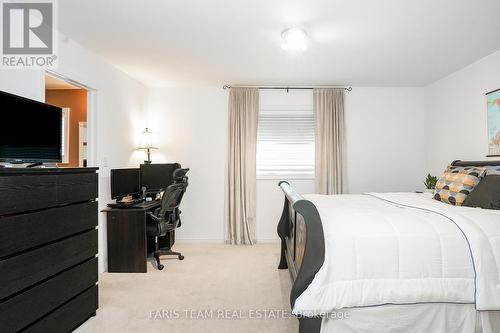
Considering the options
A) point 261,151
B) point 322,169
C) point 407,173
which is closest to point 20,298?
point 261,151

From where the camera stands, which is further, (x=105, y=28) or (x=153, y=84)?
(x=153, y=84)

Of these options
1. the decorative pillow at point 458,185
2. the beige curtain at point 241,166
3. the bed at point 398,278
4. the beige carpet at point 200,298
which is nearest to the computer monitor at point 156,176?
the beige curtain at point 241,166

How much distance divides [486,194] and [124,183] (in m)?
3.80

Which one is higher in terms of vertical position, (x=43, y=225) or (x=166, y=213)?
(x=43, y=225)

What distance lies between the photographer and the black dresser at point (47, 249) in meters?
1.54

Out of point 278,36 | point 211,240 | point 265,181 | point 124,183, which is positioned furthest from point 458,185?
point 124,183

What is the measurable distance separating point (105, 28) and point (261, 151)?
2703 mm

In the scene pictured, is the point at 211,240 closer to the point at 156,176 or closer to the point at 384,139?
the point at 156,176

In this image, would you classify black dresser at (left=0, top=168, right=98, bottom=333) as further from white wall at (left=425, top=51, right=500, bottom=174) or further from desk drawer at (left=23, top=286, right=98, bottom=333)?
white wall at (left=425, top=51, right=500, bottom=174)

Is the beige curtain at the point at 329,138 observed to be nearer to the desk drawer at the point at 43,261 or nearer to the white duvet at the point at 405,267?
the white duvet at the point at 405,267

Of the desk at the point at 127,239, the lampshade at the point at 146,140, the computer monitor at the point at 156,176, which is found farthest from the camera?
the lampshade at the point at 146,140

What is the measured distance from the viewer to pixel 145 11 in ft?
7.43

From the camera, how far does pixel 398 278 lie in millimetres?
1623

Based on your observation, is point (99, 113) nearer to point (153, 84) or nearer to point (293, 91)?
point (153, 84)
